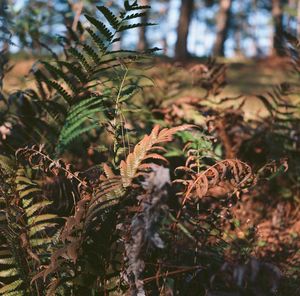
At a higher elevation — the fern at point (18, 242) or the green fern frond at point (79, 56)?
the green fern frond at point (79, 56)

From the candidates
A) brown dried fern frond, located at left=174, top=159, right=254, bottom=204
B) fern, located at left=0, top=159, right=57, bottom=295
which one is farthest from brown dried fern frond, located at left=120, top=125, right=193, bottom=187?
fern, located at left=0, top=159, right=57, bottom=295

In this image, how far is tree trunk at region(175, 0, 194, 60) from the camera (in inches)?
412

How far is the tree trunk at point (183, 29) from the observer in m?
10.5

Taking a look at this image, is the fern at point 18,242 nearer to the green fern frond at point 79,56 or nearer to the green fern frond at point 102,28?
the green fern frond at point 79,56

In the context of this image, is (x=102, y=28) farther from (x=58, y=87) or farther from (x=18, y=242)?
(x=18, y=242)

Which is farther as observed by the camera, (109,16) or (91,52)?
(91,52)

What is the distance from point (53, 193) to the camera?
9.70ft

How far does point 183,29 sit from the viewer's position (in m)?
10.6

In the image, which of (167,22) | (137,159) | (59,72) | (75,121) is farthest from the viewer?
(167,22)

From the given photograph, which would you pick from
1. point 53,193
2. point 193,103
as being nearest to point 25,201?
point 53,193

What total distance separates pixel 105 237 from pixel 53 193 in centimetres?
107

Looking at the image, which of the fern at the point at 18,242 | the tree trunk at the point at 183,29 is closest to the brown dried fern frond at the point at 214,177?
the fern at the point at 18,242

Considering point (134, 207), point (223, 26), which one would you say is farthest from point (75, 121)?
point (223, 26)

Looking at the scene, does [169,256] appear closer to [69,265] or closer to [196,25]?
[69,265]
